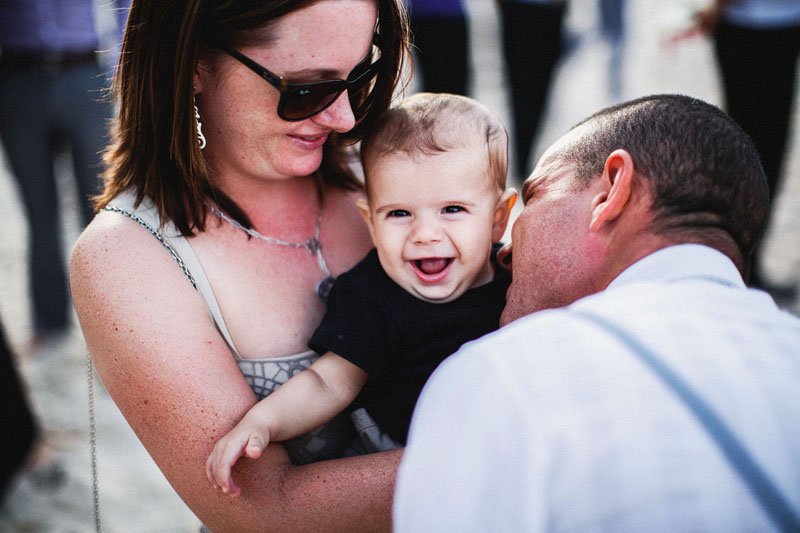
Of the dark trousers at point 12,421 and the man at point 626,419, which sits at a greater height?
the man at point 626,419

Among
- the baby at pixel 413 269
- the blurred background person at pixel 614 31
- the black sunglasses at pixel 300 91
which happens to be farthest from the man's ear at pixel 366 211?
the blurred background person at pixel 614 31

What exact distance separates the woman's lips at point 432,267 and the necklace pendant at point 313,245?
0.32 metres

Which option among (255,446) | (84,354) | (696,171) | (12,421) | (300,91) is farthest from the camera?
(84,354)

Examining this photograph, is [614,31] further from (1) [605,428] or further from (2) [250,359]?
(1) [605,428]

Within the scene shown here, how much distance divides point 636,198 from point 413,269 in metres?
0.68

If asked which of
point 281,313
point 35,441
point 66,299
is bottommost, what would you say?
point 35,441

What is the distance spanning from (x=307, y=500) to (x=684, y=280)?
3.11ft

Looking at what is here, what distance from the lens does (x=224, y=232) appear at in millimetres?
1946

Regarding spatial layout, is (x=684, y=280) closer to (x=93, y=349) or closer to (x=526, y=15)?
(x=93, y=349)

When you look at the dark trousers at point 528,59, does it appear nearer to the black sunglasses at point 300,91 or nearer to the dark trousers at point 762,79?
the dark trousers at point 762,79

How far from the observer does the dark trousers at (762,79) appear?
420 cm

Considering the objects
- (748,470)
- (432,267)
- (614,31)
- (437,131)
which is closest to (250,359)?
(432,267)

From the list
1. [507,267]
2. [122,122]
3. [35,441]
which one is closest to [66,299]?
[35,441]

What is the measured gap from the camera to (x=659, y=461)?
0.99m
